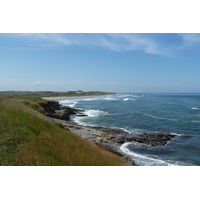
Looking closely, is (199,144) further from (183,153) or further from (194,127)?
(194,127)

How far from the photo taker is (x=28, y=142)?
276 inches

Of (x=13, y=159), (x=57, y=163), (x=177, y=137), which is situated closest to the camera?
(x=13, y=159)

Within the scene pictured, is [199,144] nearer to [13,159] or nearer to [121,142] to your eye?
[121,142]

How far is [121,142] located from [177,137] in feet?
34.4

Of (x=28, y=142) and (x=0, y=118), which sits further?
(x=0, y=118)

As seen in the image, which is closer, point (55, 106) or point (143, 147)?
point (143, 147)

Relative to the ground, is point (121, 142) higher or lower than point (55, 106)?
lower

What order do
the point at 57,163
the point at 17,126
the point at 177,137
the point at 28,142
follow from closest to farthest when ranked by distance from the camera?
the point at 57,163 → the point at 28,142 → the point at 17,126 → the point at 177,137

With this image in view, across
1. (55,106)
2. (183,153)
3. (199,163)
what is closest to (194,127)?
(183,153)

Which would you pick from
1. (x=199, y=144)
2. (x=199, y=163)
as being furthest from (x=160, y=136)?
(x=199, y=163)

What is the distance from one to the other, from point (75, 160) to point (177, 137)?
2374cm

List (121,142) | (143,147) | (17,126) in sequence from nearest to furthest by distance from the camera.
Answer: (17,126) < (143,147) < (121,142)

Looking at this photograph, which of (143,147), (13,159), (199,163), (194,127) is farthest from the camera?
(194,127)

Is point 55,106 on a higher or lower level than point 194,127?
higher
